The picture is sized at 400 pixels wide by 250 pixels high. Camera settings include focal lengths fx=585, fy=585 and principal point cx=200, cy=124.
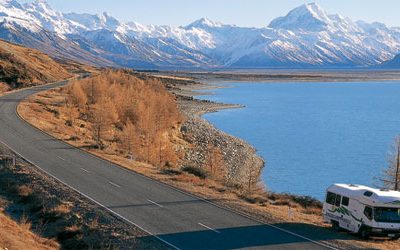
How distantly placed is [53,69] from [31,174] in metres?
113

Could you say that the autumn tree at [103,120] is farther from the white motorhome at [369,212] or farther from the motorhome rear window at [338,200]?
the white motorhome at [369,212]

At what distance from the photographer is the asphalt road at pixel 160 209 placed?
25625mm

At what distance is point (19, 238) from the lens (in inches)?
925

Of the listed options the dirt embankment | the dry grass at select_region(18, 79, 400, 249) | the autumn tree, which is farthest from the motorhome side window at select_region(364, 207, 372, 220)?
the autumn tree

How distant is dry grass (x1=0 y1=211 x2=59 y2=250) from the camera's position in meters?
21.9

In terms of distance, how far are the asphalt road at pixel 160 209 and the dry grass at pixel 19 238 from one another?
15.2ft

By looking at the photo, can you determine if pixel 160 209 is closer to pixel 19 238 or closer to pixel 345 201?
pixel 19 238

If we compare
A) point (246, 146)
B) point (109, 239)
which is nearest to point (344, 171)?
point (246, 146)

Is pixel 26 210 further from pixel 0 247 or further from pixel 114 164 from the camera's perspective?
pixel 114 164

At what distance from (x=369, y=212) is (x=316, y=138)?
71889mm

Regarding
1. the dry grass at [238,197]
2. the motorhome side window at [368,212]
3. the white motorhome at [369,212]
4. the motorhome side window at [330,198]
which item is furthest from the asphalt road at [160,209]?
the motorhome side window at [368,212]

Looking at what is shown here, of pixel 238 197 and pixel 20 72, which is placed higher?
pixel 20 72

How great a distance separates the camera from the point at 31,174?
3706cm

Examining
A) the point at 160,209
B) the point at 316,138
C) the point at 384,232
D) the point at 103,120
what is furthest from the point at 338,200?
the point at 316,138
